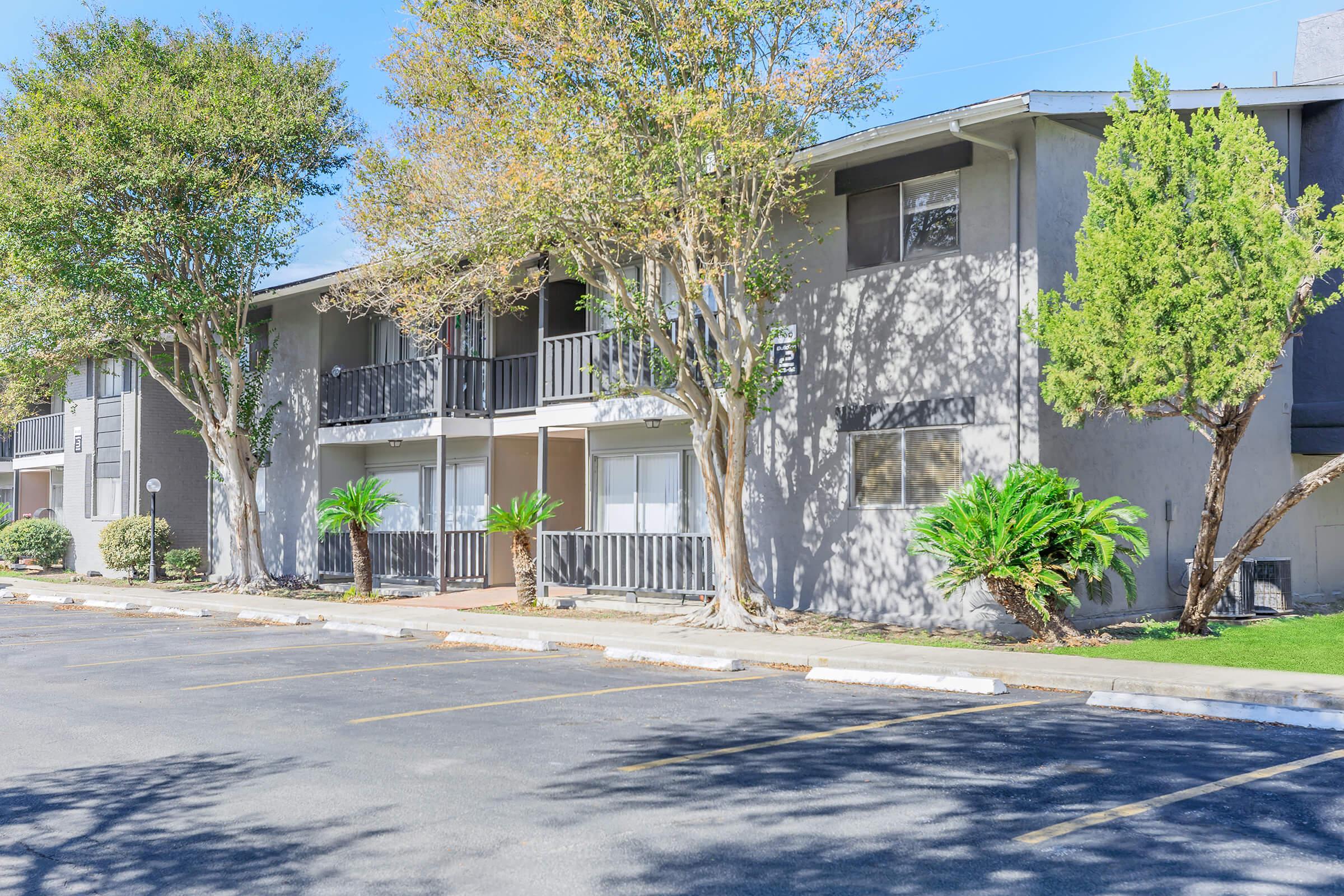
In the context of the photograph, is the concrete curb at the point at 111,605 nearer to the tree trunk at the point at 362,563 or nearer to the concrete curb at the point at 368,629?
the tree trunk at the point at 362,563

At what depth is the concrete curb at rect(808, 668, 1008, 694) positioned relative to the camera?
1112 cm

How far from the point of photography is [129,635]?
17.6 m

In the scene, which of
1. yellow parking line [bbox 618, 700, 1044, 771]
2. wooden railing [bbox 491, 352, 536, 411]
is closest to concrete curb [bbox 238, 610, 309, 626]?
wooden railing [bbox 491, 352, 536, 411]

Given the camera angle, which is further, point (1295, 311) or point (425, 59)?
point (425, 59)

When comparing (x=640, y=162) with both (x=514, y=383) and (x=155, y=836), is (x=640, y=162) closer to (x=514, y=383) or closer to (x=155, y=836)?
(x=514, y=383)

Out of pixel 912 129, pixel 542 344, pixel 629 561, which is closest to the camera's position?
pixel 912 129

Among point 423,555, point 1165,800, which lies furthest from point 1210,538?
point 423,555

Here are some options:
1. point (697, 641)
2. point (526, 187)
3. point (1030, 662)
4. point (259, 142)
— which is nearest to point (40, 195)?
point (259, 142)

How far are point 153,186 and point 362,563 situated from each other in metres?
A: 7.88

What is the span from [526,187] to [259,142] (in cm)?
1069

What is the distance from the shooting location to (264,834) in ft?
20.6

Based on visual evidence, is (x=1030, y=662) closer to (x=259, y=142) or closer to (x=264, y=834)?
(x=264, y=834)

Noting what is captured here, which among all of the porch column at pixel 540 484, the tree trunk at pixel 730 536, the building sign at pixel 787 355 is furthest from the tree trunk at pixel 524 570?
the building sign at pixel 787 355

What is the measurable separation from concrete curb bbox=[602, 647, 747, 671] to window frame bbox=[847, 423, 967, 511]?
3909 millimetres
